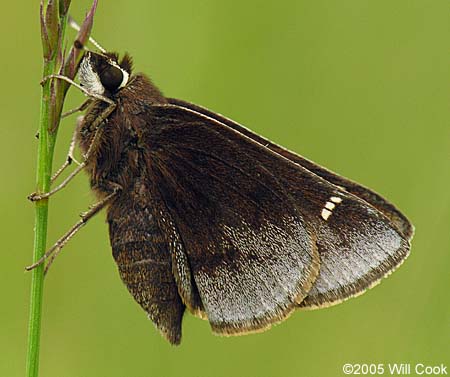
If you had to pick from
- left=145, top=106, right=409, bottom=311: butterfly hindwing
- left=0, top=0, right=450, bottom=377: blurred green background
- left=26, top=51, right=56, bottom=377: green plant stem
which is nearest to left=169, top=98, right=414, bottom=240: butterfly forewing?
left=145, top=106, right=409, bottom=311: butterfly hindwing

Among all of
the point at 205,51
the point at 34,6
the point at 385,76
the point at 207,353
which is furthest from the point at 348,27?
the point at 207,353

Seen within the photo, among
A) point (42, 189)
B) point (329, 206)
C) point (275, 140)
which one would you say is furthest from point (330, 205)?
point (275, 140)

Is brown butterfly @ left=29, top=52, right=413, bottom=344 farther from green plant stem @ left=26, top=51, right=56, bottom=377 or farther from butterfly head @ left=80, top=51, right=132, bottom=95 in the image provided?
green plant stem @ left=26, top=51, right=56, bottom=377

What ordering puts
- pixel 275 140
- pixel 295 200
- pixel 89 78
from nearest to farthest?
pixel 89 78
pixel 295 200
pixel 275 140

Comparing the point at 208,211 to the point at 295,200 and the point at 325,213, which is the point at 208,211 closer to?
the point at 295,200

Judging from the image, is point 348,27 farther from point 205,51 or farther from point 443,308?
point 443,308

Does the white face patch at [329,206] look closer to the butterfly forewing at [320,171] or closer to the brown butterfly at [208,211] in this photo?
the brown butterfly at [208,211]
